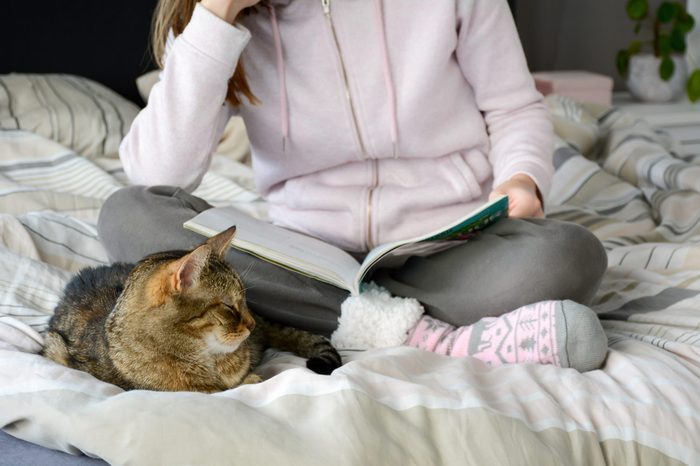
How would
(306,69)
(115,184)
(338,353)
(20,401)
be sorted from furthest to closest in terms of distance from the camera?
(115,184)
(306,69)
(338,353)
(20,401)

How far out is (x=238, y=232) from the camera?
1.20 meters

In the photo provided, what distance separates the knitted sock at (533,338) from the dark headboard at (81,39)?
1834 mm

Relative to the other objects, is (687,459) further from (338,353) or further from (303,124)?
(303,124)

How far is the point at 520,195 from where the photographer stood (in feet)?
4.33

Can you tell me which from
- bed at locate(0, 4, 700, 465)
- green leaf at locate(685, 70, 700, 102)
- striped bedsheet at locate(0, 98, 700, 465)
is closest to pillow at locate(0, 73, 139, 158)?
bed at locate(0, 4, 700, 465)

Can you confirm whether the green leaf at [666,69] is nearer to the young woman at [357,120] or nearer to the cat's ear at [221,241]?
the young woman at [357,120]

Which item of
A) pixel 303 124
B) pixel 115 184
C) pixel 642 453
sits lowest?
pixel 115 184

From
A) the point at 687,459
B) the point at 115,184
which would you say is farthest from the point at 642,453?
the point at 115,184

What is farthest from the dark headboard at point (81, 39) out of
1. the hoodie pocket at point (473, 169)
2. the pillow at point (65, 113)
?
the hoodie pocket at point (473, 169)

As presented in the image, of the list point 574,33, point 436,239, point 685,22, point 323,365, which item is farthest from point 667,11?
point 323,365

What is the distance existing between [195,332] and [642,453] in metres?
0.49

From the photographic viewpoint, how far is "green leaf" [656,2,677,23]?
10.7 feet

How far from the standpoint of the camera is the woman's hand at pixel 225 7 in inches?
51.6

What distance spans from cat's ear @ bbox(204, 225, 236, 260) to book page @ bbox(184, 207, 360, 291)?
0.10 m
